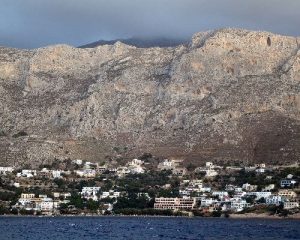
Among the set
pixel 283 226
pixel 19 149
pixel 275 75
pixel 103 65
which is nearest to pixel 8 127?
pixel 19 149

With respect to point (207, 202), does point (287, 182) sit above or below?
above

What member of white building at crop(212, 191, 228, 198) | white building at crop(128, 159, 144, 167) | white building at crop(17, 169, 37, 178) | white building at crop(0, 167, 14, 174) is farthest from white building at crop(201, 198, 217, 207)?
white building at crop(0, 167, 14, 174)

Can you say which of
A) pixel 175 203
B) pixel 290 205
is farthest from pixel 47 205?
pixel 290 205

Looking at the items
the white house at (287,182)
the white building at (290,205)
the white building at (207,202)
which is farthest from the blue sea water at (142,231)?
the white house at (287,182)

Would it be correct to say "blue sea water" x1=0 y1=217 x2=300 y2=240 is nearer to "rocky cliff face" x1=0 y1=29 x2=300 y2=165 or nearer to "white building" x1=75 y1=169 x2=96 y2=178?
"white building" x1=75 y1=169 x2=96 y2=178

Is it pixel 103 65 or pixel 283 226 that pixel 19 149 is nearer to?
pixel 103 65

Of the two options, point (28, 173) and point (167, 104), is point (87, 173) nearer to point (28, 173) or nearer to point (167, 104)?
point (28, 173)

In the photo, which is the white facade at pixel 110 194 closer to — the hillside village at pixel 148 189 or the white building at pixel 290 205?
the hillside village at pixel 148 189
